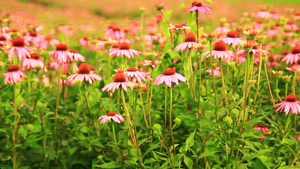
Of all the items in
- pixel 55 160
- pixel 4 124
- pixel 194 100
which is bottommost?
pixel 55 160

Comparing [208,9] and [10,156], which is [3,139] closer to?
[10,156]

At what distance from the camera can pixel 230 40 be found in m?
2.12

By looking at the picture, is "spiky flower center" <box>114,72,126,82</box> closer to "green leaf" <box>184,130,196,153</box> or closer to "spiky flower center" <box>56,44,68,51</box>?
"green leaf" <box>184,130,196,153</box>

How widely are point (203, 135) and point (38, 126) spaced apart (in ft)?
3.71

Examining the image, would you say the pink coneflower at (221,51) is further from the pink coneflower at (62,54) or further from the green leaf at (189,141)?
the pink coneflower at (62,54)

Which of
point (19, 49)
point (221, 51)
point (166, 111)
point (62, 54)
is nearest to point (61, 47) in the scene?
point (62, 54)

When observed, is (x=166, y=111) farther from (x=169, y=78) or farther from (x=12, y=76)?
(x=12, y=76)

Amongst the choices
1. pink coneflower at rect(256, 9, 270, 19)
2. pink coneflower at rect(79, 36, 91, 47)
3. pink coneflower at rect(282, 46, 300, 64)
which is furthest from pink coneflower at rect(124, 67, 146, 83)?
pink coneflower at rect(256, 9, 270, 19)

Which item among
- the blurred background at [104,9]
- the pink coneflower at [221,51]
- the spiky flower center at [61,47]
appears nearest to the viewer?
the pink coneflower at [221,51]

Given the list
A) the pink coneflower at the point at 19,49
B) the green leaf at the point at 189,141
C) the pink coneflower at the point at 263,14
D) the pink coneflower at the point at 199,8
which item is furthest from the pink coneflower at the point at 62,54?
the pink coneflower at the point at 263,14

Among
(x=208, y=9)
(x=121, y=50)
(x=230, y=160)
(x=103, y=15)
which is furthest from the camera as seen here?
(x=103, y=15)

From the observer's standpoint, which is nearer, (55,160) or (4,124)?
(4,124)

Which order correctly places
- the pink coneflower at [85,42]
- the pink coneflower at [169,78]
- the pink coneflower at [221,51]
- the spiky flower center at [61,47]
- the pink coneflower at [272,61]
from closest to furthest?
the pink coneflower at [169,78] → the pink coneflower at [221,51] → the spiky flower center at [61,47] → the pink coneflower at [272,61] → the pink coneflower at [85,42]

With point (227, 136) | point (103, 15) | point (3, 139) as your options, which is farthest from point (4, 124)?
point (103, 15)
